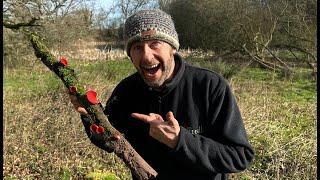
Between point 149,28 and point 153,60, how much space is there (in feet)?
0.53

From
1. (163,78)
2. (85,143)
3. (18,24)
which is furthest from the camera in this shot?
(18,24)

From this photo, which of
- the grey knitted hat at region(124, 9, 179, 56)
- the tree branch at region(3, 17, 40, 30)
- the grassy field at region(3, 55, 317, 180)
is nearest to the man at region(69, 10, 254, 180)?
the grey knitted hat at region(124, 9, 179, 56)

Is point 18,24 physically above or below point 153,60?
below

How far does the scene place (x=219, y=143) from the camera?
187cm

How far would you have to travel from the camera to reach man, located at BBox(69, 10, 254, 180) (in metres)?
1.83

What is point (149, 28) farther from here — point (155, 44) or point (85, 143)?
point (85, 143)

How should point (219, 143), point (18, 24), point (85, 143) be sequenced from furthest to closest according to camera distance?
point (18, 24), point (85, 143), point (219, 143)

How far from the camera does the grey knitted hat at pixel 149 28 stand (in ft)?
6.40

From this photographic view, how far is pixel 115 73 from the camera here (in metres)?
14.1

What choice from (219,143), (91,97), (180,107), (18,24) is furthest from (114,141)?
(18,24)

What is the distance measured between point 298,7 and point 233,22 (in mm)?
4499

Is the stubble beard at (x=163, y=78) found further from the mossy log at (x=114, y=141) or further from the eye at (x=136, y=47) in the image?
the mossy log at (x=114, y=141)

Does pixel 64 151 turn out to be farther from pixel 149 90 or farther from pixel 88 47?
pixel 88 47

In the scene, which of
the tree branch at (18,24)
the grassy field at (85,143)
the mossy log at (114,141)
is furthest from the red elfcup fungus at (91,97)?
the tree branch at (18,24)
